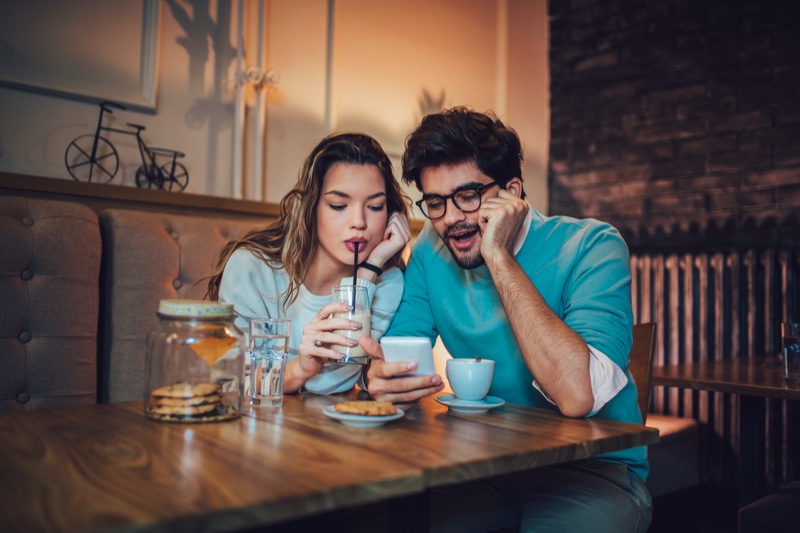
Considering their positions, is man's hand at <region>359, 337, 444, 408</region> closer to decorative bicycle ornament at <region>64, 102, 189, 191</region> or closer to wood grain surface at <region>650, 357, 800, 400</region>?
wood grain surface at <region>650, 357, 800, 400</region>

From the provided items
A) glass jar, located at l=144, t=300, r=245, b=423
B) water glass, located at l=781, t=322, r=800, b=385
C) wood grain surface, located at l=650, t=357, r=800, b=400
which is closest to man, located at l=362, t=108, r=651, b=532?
glass jar, located at l=144, t=300, r=245, b=423

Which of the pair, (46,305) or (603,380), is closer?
(603,380)

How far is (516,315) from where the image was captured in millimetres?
1435

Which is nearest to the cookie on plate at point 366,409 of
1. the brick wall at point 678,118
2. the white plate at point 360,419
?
the white plate at point 360,419

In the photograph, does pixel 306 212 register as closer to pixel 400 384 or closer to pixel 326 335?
pixel 326 335

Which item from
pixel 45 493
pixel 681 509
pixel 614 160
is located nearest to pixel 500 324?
pixel 45 493

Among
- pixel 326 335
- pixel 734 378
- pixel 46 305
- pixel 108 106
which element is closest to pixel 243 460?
pixel 326 335

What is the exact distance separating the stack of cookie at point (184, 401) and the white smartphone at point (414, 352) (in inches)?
13.8

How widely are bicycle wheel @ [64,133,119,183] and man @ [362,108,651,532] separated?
1286 millimetres

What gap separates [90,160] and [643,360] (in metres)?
2.07

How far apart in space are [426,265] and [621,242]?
0.54 meters

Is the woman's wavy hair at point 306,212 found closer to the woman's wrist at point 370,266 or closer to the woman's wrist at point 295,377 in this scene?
the woman's wrist at point 370,266

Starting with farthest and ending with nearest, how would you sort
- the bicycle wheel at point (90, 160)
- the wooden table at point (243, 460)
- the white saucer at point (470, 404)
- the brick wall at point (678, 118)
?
1. the brick wall at point (678, 118)
2. the bicycle wheel at point (90, 160)
3. the white saucer at point (470, 404)
4. the wooden table at point (243, 460)

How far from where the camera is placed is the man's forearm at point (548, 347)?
4.25 feet
